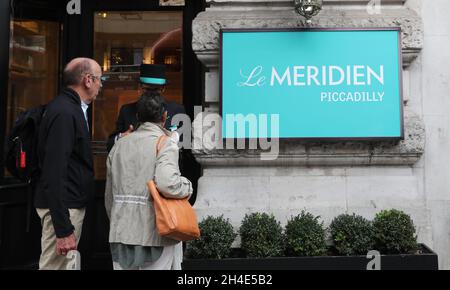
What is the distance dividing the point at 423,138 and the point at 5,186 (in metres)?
4.93

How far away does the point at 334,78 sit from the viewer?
540cm

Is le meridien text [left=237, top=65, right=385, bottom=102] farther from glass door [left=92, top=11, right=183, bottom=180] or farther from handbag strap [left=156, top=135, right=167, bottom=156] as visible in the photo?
handbag strap [left=156, top=135, right=167, bottom=156]

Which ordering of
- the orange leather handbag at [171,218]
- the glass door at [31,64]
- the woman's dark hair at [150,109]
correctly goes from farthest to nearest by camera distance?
the glass door at [31,64] → the woman's dark hair at [150,109] → the orange leather handbag at [171,218]

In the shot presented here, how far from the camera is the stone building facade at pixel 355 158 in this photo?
540 cm

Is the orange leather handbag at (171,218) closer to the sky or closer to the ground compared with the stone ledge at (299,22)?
closer to the ground

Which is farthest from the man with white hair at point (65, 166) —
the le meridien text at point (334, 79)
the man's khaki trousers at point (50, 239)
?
the le meridien text at point (334, 79)

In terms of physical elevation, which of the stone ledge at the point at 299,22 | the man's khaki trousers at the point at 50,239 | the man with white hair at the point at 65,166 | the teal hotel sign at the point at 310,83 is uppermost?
the stone ledge at the point at 299,22

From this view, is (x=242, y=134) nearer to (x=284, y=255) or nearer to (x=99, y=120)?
(x=284, y=255)

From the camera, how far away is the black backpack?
3.79 m

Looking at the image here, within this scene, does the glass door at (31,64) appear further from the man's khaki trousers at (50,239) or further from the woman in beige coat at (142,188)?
the woman in beige coat at (142,188)
